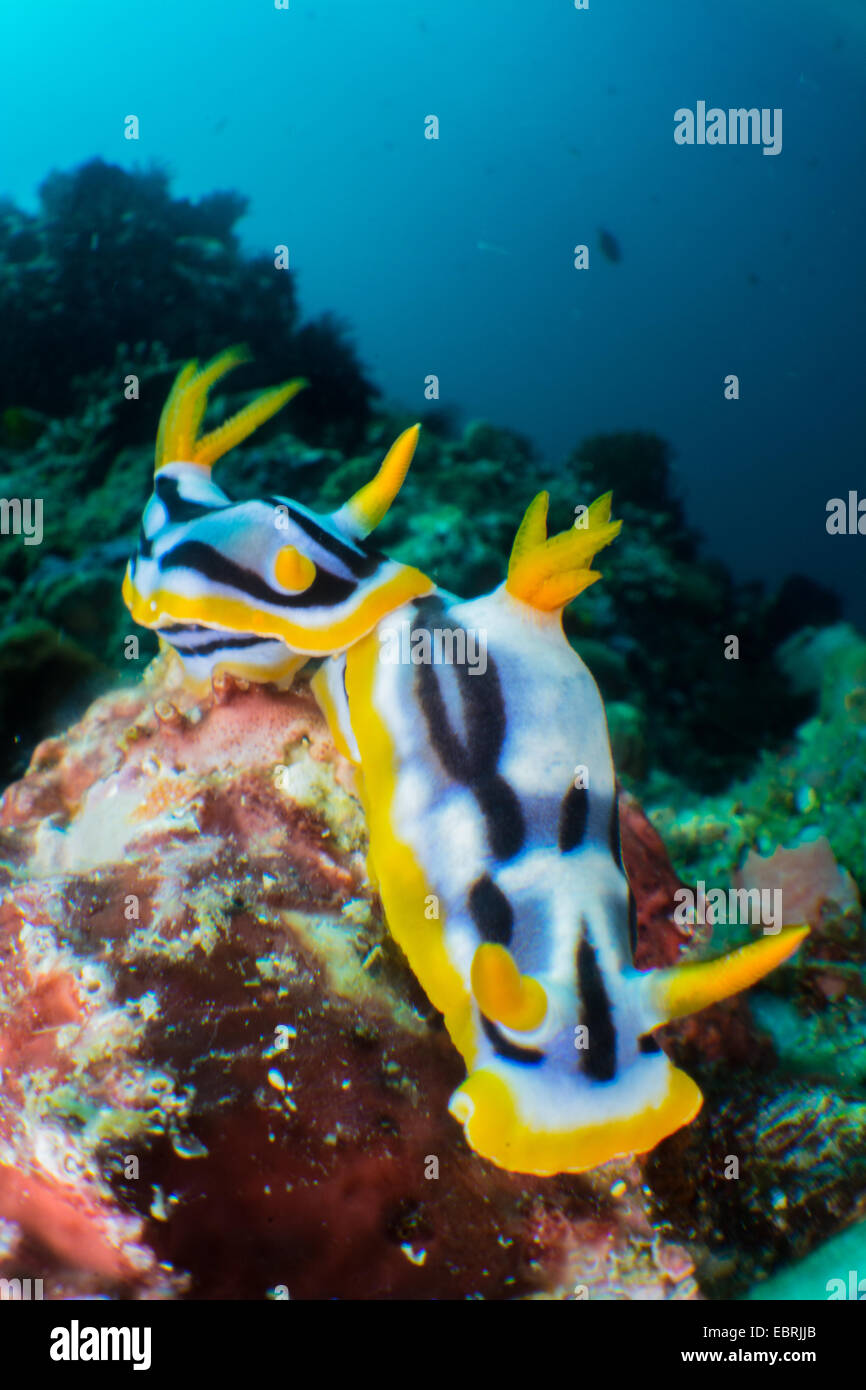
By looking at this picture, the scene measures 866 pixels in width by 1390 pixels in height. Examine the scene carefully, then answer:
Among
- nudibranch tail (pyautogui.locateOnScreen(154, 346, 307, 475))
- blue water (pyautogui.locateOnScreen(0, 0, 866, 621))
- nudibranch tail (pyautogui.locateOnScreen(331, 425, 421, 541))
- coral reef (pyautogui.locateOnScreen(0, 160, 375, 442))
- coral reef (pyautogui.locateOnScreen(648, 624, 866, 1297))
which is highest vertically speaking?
blue water (pyautogui.locateOnScreen(0, 0, 866, 621))

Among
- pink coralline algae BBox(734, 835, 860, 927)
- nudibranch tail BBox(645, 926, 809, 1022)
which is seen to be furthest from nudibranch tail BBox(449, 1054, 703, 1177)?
pink coralline algae BBox(734, 835, 860, 927)

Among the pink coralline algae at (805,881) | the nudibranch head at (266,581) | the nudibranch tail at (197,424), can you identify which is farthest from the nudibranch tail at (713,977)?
the nudibranch tail at (197,424)

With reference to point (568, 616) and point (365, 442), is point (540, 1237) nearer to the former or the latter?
point (568, 616)

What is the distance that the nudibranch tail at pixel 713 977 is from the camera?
1.61 m

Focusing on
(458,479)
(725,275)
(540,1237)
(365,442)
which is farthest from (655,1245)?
(725,275)

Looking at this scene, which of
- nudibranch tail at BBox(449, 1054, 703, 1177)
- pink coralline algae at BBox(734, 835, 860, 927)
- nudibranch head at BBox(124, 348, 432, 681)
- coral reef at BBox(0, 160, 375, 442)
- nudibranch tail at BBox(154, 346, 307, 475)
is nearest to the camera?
nudibranch tail at BBox(449, 1054, 703, 1177)

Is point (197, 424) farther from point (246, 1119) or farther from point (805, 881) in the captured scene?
point (805, 881)

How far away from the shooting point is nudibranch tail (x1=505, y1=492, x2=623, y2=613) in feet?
7.72

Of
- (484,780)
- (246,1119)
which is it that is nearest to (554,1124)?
(246,1119)

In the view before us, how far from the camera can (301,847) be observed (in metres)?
2.23

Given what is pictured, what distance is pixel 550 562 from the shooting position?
2350 mm

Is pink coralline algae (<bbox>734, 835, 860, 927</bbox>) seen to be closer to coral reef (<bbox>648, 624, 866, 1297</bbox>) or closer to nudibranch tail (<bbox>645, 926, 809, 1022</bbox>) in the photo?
coral reef (<bbox>648, 624, 866, 1297</bbox>)

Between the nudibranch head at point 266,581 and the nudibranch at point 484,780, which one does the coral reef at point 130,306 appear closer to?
the nudibranch head at point 266,581
